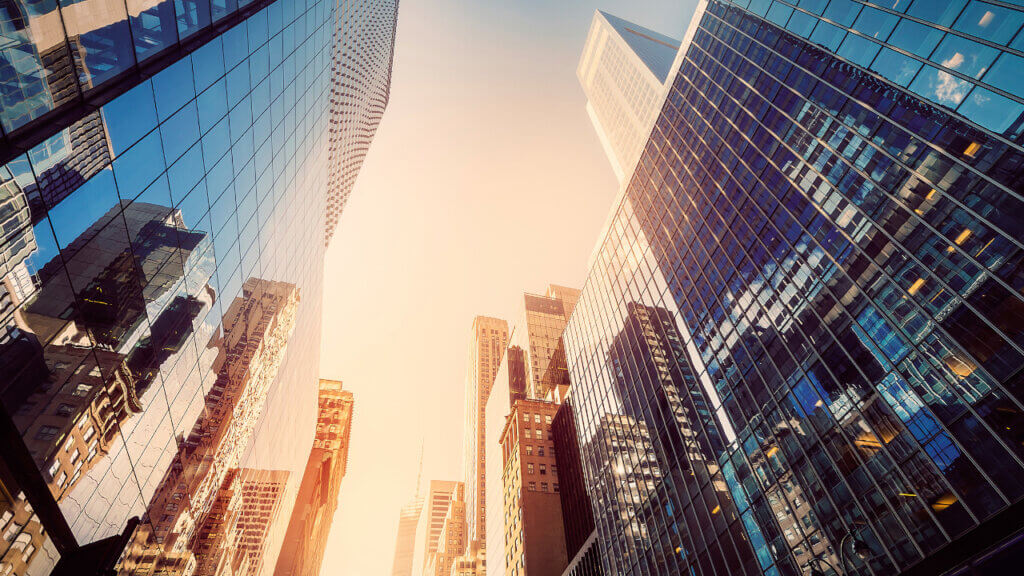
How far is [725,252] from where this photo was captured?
39.0 meters

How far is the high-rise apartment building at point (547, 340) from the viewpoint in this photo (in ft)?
364

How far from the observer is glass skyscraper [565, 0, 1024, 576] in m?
20.1

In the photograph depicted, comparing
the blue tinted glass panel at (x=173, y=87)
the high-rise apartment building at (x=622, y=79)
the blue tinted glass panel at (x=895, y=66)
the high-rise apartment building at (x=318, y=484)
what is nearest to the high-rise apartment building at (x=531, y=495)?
the high-rise apartment building at (x=318, y=484)

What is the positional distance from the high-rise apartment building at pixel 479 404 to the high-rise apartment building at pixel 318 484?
44746mm

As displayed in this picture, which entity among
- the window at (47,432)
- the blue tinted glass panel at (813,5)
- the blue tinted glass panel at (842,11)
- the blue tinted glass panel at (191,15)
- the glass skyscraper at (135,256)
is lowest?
the window at (47,432)

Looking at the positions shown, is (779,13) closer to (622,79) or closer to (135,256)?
(135,256)

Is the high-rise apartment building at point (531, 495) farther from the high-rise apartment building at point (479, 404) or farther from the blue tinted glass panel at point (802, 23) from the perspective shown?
the blue tinted glass panel at point (802, 23)

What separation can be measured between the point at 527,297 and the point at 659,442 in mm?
102807

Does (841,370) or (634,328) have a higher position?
(634,328)

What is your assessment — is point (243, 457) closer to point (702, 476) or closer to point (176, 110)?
point (176, 110)

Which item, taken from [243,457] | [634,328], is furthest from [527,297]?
[243,457]

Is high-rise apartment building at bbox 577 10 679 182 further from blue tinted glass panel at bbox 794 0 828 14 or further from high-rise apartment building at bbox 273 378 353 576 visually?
high-rise apartment building at bbox 273 378 353 576

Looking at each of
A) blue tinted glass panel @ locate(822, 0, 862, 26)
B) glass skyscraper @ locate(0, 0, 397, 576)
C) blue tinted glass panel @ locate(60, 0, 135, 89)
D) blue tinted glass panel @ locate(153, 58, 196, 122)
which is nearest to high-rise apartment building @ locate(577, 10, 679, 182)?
blue tinted glass panel @ locate(822, 0, 862, 26)

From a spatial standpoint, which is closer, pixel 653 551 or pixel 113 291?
pixel 113 291
